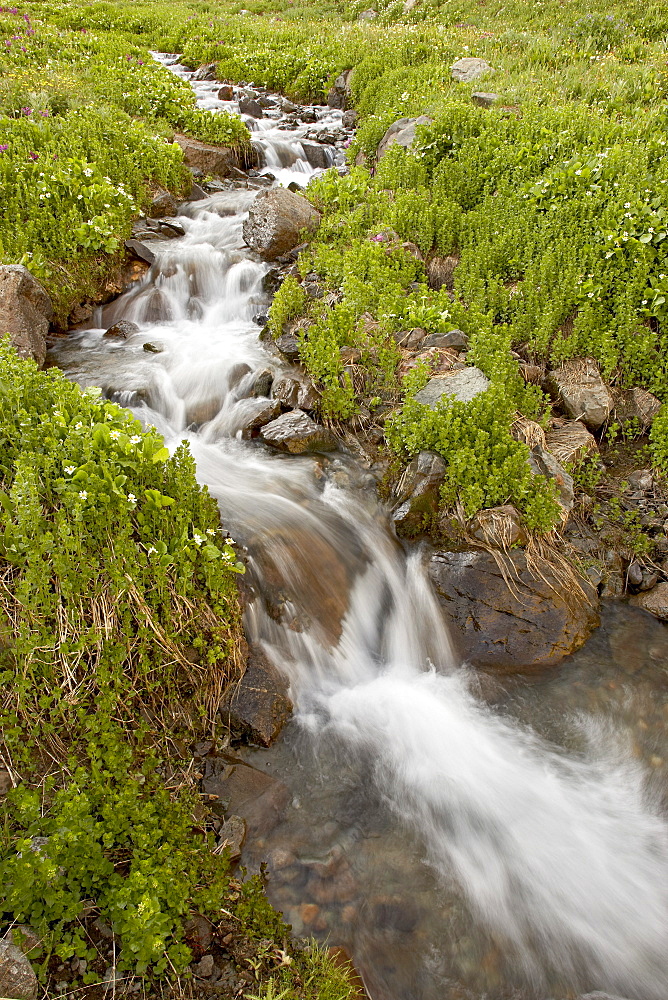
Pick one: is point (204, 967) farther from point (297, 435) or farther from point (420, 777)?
point (297, 435)

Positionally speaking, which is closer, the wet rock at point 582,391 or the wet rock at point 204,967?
the wet rock at point 204,967

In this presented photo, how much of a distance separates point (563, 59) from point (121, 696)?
18.3m

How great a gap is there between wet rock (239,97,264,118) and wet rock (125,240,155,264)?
9.18 metres

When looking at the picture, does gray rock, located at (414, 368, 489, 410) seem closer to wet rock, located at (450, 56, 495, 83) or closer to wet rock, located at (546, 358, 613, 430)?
wet rock, located at (546, 358, 613, 430)

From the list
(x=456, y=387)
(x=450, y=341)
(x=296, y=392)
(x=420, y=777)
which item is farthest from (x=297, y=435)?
(x=420, y=777)

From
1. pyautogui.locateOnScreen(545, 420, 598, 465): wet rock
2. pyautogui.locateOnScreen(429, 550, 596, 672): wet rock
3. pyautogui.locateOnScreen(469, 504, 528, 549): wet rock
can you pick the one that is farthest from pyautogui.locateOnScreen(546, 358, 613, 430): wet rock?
pyautogui.locateOnScreen(429, 550, 596, 672): wet rock

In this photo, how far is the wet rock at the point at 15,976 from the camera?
2648mm

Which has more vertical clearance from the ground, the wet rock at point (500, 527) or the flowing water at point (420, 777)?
the wet rock at point (500, 527)

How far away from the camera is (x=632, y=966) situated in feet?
12.5

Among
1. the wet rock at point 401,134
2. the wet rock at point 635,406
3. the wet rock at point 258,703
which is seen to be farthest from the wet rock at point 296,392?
the wet rock at point 401,134

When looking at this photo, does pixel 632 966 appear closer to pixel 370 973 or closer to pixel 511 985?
pixel 511 985

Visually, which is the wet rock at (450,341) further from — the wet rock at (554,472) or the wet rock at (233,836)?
the wet rock at (233,836)

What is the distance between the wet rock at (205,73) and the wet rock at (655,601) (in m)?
20.4

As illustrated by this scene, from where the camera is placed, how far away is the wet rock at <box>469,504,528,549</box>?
5.88 meters
